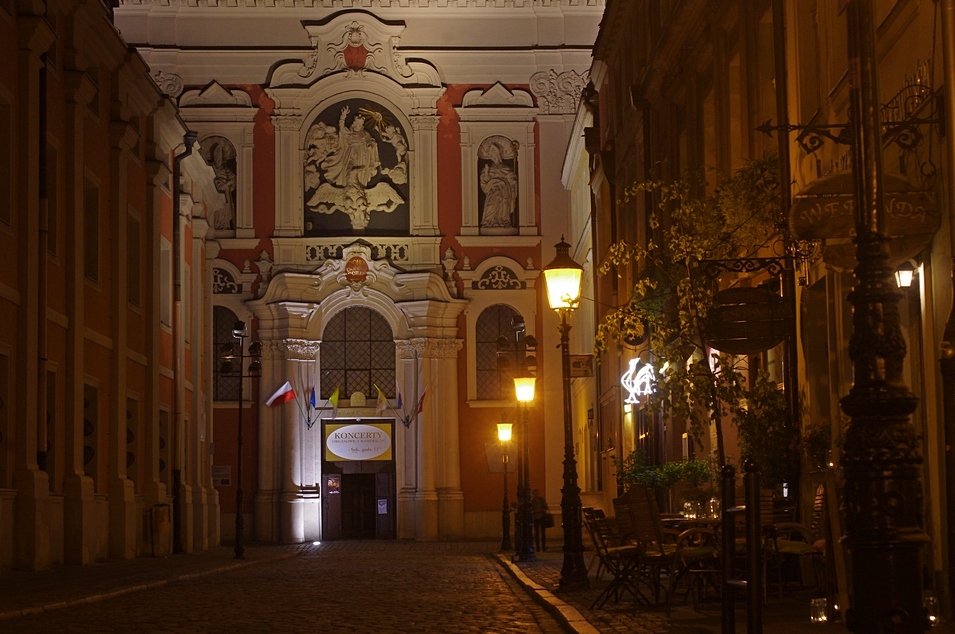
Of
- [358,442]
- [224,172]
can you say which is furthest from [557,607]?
[224,172]

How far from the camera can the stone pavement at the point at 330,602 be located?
41.5 feet

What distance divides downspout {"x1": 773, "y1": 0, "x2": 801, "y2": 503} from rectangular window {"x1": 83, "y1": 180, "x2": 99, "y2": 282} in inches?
576

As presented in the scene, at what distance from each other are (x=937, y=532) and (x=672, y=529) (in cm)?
512

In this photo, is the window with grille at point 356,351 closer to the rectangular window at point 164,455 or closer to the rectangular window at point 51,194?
the rectangular window at point 164,455

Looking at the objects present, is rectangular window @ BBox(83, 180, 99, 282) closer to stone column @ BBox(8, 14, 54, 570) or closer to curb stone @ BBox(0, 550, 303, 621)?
stone column @ BBox(8, 14, 54, 570)

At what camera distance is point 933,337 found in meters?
11.2

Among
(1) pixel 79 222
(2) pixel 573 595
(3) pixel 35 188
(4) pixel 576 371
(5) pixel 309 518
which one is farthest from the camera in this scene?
(5) pixel 309 518

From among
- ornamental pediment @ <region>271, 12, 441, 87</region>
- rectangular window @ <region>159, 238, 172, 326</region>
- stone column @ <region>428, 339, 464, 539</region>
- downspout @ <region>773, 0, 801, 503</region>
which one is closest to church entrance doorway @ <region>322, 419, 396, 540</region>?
stone column @ <region>428, 339, 464, 539</region>

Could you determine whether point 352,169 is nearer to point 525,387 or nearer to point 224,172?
point 224,172

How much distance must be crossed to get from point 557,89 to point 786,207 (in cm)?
3225

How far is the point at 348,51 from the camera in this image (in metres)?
46.4

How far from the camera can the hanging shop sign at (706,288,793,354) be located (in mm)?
13578

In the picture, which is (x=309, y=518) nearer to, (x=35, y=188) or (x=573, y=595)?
(x=35, y=188)

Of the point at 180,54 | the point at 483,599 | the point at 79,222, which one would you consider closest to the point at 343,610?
the point at 483,599
